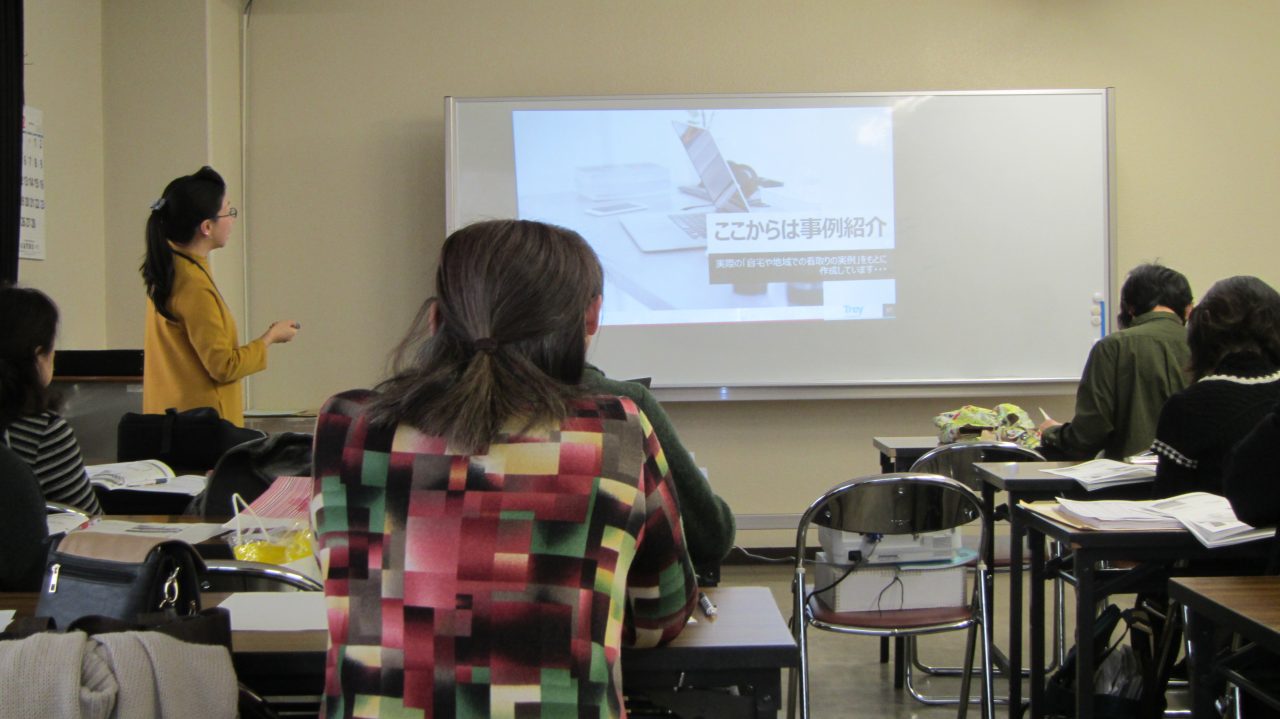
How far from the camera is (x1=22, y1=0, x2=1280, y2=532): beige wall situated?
4.82 m

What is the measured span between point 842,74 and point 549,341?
395 centimetres

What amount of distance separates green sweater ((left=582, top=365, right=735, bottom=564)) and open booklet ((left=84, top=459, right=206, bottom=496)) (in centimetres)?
148

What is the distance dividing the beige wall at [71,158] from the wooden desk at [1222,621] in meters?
4.05

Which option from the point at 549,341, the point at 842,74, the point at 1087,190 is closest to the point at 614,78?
the point at 842,74

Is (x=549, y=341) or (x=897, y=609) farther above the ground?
(x=549, y=341)

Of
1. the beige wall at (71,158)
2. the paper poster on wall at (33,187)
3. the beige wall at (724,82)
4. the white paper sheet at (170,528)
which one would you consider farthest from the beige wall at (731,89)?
the white paper sheet at (170,528)

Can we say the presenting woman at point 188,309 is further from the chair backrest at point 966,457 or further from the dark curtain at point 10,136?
the chair backrest at point 966,457

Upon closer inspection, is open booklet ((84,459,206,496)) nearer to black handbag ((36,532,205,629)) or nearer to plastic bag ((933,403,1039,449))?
black handbag ((36,532,205,629))

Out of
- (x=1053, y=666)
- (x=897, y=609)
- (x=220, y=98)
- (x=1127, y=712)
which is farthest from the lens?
(x=220, y=98)

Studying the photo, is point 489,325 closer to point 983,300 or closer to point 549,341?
point 549,341

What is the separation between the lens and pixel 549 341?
1237mm

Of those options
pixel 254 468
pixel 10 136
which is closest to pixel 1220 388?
pixel 254 468

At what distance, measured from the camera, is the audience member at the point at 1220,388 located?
2.41m

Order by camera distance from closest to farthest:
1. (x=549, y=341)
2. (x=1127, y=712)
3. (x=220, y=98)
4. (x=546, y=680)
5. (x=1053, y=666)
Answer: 1. (x=546, y=680)
2. (x=549, y=341)
3. (x=1127, y=712)
4. (x=1053, y=666)
5. (x=220, y=98)
